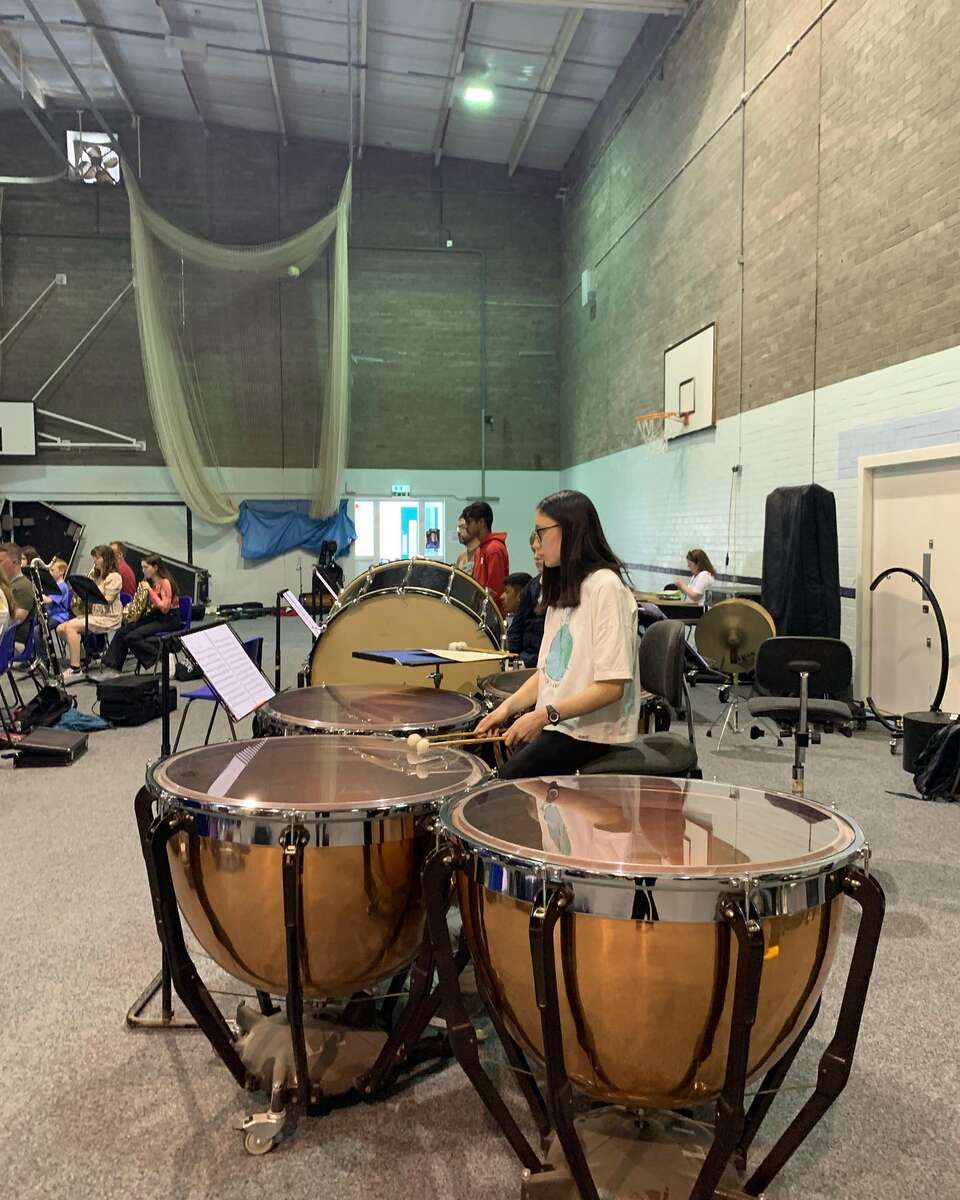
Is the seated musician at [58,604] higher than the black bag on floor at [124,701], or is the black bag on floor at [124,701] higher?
the seated musician at [58,604]

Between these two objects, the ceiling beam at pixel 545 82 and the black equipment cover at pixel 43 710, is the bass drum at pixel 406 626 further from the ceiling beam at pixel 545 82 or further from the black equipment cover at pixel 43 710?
the ceiling beam at pixel 545 82

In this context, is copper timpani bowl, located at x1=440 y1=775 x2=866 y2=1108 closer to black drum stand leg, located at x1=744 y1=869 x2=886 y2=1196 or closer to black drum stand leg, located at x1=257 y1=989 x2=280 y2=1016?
black drum stand leg, located at x1=744 y1=869 x2=886 y2=1196

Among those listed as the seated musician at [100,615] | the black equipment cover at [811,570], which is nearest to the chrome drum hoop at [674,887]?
the black equipment cover at [811,570]

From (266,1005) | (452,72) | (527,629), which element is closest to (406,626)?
(527,629)

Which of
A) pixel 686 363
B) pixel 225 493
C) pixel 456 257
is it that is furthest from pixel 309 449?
pixel 686 363

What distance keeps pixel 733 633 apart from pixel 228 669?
4.12 meters

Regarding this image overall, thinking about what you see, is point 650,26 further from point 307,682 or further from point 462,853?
point 462,853

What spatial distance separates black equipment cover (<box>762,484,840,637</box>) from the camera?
6391 mm

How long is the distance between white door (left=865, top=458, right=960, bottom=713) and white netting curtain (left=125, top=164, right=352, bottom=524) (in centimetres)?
706

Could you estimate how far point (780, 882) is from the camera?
4.36 feet

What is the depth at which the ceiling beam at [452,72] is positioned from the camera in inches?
376

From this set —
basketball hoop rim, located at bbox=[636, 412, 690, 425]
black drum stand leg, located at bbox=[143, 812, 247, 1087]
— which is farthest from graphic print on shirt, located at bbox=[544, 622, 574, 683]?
basketball hoop rim, located at bbox=[636, 412, 690, 425]

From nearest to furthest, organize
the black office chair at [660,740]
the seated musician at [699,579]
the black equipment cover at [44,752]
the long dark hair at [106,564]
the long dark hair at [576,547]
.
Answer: the long dark hair at [576,547] < the black office chair at [660,740] < the black equipment cover at [44,752] < the seated musician at [699,579] < the long dark hair at [106,564]

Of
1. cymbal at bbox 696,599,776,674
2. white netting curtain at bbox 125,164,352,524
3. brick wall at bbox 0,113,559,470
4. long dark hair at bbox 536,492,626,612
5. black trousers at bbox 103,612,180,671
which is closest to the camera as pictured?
long dark hair at bbox 536,492,626,612
